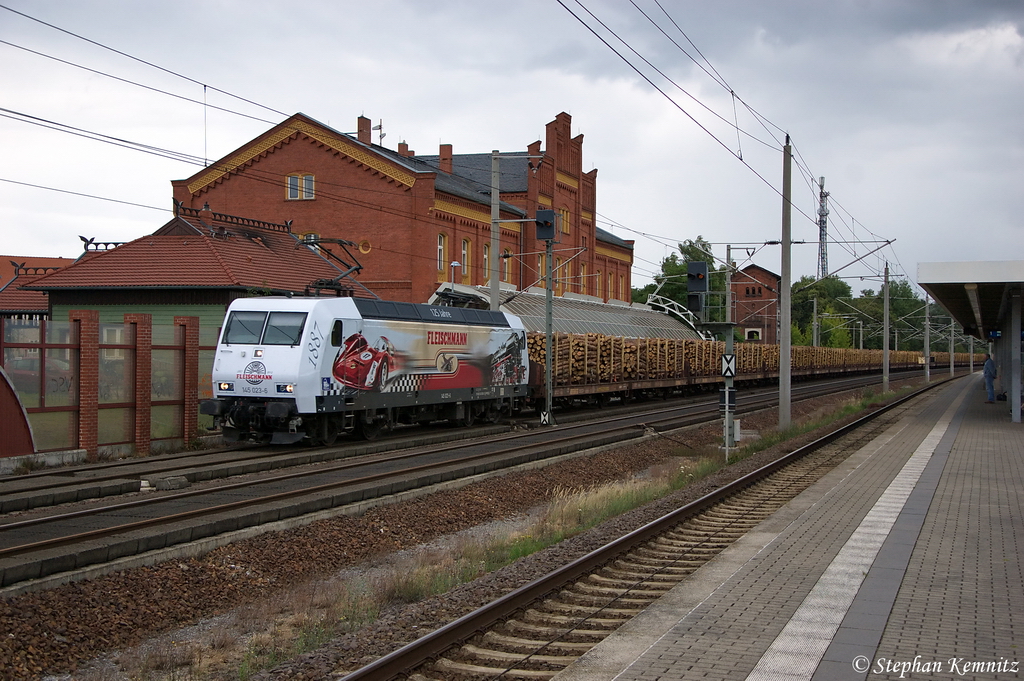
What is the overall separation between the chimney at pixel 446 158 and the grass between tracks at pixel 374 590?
117ft

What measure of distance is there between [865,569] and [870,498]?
4850 millimetres

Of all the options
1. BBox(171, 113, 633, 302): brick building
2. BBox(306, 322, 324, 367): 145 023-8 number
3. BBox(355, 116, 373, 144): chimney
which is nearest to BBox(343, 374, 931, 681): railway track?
BBox(306, 322, 324, 367): 145 023-8 number

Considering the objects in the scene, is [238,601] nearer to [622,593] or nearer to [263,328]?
[622,593]

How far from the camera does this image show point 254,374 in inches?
739

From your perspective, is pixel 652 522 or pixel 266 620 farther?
pixel 652 522

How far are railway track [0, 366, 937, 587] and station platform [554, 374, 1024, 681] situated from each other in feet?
17.6

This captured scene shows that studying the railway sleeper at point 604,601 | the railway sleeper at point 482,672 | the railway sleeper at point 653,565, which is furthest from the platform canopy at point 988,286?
the railway sleeper at point 482,672

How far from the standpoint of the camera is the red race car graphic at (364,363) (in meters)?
19.7

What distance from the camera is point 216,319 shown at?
28.8 metres

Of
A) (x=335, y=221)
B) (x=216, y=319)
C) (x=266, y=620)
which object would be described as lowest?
(x=266, y=620)

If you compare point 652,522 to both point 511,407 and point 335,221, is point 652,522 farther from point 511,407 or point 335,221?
point 335,221

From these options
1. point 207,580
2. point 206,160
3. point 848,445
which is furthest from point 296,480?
point 848,445

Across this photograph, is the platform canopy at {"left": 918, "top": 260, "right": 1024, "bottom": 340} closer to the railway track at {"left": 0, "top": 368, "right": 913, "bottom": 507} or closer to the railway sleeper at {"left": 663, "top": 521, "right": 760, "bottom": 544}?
the railway track at {"left": 0, "top": 368, "right": 913, "bottom": 507}

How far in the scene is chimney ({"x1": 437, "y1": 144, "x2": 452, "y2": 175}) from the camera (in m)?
49.7
